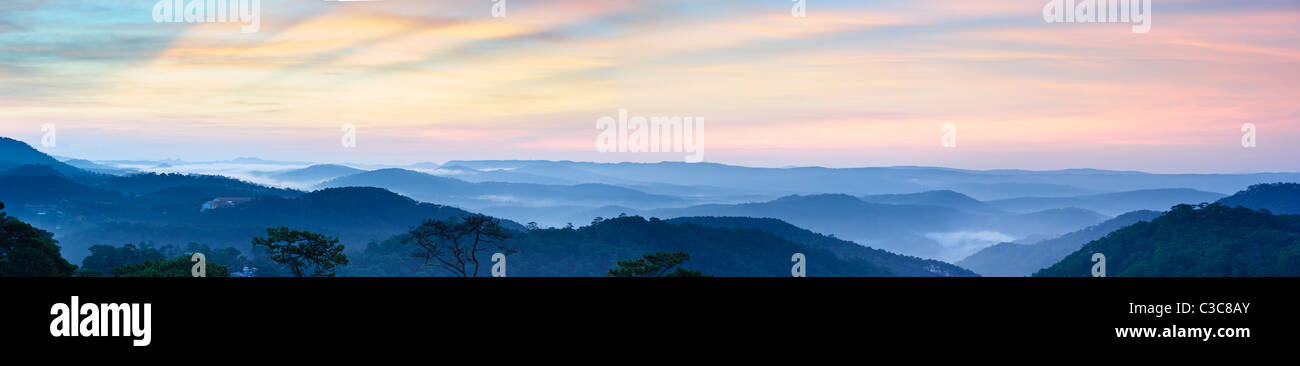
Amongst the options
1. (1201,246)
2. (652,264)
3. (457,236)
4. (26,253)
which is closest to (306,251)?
(457,236)

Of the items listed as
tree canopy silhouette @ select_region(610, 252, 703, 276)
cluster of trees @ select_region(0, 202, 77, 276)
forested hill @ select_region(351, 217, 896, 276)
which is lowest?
forested hill @ select_region(351, 217, 896, 276)

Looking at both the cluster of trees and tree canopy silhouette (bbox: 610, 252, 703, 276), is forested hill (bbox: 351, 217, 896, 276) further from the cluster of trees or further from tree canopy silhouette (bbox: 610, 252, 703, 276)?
tree canopy silhouette (bbox: 610, 252, 703, 276)

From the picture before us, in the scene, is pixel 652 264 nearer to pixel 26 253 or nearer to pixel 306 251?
pixel 306 251

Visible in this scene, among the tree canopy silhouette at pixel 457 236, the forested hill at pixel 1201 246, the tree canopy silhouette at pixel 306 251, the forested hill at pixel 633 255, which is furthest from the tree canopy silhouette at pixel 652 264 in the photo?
the forested hill at pixel 633 255

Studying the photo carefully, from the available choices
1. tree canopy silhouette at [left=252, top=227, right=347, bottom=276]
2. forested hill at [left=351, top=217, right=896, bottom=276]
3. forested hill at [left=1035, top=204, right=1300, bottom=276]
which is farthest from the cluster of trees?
forested hill at [left=1035, top=204, right=1300, bottom=276]

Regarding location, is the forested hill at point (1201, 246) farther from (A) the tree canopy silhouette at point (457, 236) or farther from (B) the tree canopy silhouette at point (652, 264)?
(A) the tree canopy silhouette at point (457, 236)
